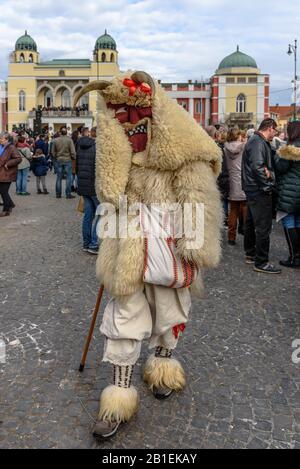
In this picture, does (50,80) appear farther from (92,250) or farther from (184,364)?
(184,364)

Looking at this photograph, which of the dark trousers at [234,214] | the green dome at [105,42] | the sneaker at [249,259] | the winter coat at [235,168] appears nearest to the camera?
the sneaker at [249,259]

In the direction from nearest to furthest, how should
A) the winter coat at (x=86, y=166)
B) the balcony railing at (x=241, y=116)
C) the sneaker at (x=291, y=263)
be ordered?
1. the sneaker at (x=291, y=263)
2. the winter coat at (x=86, y=166)
3. the balcony railing at (x=241, y=116)

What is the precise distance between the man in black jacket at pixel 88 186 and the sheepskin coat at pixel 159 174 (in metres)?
4.15

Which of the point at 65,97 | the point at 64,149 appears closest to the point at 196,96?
the point at 65,97

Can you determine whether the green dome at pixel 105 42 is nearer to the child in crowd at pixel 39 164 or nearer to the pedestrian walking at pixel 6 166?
Answer: the child in crowd at pixel 39 164

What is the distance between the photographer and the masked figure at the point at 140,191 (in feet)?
9.13

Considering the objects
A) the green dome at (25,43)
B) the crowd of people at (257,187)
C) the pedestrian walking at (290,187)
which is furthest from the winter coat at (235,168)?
the green dome at (25,43)

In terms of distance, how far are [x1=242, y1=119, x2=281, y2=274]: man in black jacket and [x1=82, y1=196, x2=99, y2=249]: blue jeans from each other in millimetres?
2198

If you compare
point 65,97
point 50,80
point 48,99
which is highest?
point 50,80

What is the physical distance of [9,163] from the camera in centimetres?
1048

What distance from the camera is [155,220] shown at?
2852 mm

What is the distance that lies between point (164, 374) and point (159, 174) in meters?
1.35

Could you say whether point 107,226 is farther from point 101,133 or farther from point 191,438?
point 191,438
